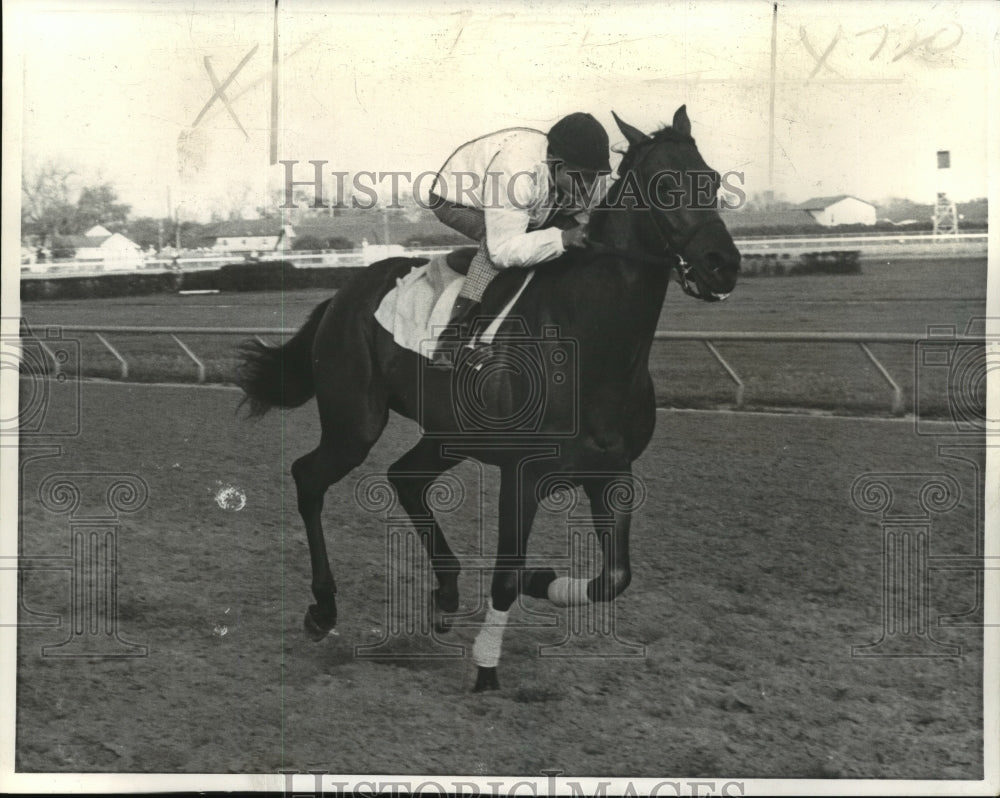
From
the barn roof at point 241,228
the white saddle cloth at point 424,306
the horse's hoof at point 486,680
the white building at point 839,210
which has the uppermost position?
the white building at point 839,210

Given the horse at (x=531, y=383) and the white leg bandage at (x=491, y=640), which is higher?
the horse at (x=531, y=383)

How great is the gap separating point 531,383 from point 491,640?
1.04 m

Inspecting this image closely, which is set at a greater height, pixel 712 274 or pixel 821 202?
pixel 821 202

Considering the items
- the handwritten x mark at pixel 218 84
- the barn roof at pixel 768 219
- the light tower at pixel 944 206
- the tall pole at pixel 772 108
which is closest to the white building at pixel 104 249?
the handwritten x mark at pixel 218 84

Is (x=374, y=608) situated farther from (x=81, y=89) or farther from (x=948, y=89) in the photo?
(x=948, y=89)

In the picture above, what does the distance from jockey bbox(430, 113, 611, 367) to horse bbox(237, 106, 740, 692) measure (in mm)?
78

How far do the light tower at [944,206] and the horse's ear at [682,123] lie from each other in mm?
1047

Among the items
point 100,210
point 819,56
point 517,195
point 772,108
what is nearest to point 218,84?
point 100,210

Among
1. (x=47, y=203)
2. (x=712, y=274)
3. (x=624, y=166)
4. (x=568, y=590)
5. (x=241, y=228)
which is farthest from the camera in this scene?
(x=47, y=203)

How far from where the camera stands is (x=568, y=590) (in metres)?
4.30

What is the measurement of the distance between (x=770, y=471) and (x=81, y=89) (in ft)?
10.7

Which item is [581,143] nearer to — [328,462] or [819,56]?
[819,56]

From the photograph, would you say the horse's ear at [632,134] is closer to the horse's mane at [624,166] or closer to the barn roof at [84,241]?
the horse's mane at [624,166]

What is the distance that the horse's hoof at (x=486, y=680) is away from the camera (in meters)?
4.36
